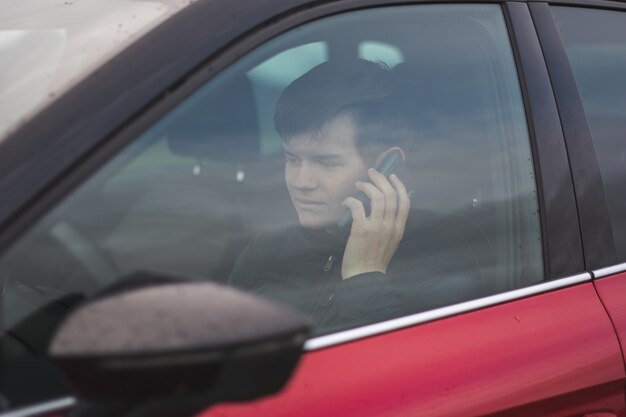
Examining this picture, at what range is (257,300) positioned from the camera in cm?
133

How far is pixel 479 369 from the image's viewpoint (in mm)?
1867

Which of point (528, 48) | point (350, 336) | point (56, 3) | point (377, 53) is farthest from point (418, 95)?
point (56, 3)

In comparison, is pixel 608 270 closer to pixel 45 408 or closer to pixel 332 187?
pixel 332 187

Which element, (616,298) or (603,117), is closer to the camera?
(616,298)

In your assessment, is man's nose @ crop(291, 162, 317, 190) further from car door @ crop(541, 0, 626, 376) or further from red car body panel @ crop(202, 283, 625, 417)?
car door @ crop(541, 0, 626, 376)

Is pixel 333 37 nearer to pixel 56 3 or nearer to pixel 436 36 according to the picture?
pixel 436 36

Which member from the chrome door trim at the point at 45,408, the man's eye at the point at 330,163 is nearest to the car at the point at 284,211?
the chrome door trim at the point at 45,408

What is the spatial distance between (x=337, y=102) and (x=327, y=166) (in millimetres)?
143

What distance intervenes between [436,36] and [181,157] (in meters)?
0.70

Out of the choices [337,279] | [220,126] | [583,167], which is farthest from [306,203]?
[583,167]

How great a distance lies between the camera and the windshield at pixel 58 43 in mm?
1671

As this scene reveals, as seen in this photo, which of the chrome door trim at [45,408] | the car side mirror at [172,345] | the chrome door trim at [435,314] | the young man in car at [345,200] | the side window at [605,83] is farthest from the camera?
the side window at [605,83]

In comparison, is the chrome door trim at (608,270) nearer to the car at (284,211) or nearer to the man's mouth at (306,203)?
the car at (284,211)

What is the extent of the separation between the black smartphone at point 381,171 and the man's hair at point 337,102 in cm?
4
